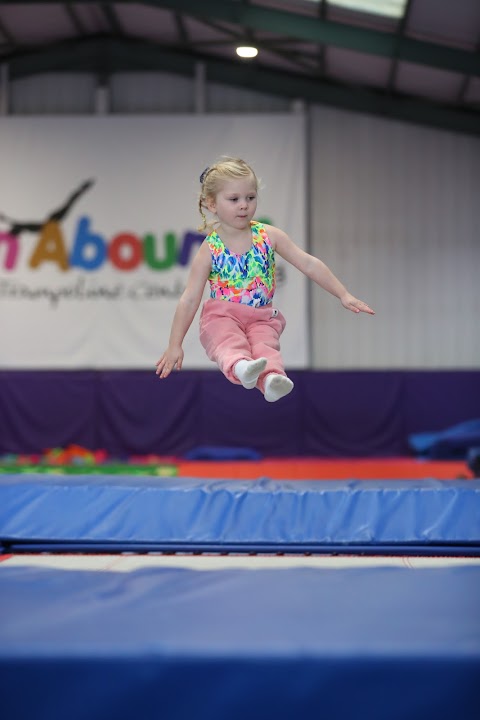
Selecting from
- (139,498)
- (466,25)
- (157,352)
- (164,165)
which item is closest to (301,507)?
(139,498)

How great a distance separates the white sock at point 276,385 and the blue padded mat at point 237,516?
37.6 inches

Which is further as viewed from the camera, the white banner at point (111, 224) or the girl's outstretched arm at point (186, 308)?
the white banner at point (111, 224)

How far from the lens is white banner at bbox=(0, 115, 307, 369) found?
9336mm

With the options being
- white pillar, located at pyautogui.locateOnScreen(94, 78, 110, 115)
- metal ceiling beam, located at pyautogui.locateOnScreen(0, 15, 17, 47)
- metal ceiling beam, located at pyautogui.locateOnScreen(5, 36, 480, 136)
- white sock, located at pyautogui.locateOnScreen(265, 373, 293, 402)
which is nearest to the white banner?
white pillar, located at pyautogui.locateOnScreen(94, 78, 110, 115)

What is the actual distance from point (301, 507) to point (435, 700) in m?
1.80

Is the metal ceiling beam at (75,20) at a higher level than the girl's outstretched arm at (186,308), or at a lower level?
higher

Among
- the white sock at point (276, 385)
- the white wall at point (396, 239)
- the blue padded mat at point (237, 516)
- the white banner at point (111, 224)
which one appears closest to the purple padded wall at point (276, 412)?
the white banner at point (111, 224)

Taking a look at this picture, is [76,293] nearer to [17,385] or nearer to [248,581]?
[17,385]

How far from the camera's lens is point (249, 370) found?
106 inches

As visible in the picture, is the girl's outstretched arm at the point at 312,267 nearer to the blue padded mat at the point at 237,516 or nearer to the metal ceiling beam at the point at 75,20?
the blue padded mat at the point at 237,516

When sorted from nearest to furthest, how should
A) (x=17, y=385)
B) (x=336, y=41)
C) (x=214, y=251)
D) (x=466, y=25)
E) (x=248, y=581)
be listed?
(x=248, y=581) < (x=214, y=251) < (x=466, y=25) < (x=336, y=41) < (x=17, y=385)

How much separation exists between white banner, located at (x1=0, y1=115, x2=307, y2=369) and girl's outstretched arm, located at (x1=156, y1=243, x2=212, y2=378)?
6323 mm

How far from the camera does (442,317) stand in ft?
32.2

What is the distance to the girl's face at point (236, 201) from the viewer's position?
2.87m
